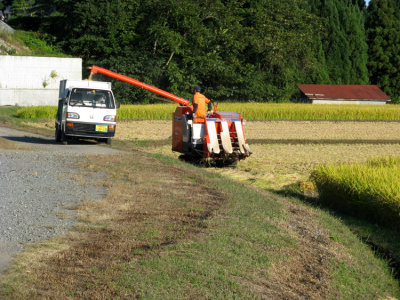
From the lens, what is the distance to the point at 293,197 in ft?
43.9

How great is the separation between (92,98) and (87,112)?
0.81 metres

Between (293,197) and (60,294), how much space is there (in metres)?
8.28

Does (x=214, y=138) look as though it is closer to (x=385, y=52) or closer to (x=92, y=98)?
(x=92, y=98)

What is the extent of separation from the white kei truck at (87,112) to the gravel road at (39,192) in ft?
4.89

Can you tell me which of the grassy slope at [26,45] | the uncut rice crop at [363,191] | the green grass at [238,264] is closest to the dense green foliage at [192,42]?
the grassy slope at [26,45]

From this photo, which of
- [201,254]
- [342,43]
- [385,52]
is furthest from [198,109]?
[385,52]

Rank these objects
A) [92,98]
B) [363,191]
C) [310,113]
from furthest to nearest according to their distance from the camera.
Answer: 1. [310,113]
2. [92,98]
3. [363,191]

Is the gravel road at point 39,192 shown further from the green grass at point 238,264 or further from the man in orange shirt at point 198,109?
the man in orange shirt at point 198,109

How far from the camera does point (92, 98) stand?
21.7m

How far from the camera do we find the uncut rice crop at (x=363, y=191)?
1076 cm

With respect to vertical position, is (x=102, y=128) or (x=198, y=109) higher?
(x=198, y=109)

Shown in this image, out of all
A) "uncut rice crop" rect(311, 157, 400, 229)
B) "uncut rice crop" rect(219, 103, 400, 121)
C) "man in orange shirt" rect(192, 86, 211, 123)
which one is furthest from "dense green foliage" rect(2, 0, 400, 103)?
"uncut rice crop" rect(311, 157, 400, 229)

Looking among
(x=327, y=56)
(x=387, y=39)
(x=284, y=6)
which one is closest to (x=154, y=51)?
(x=284, y=6)

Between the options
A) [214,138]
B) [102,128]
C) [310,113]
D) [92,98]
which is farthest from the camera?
[310,113]
